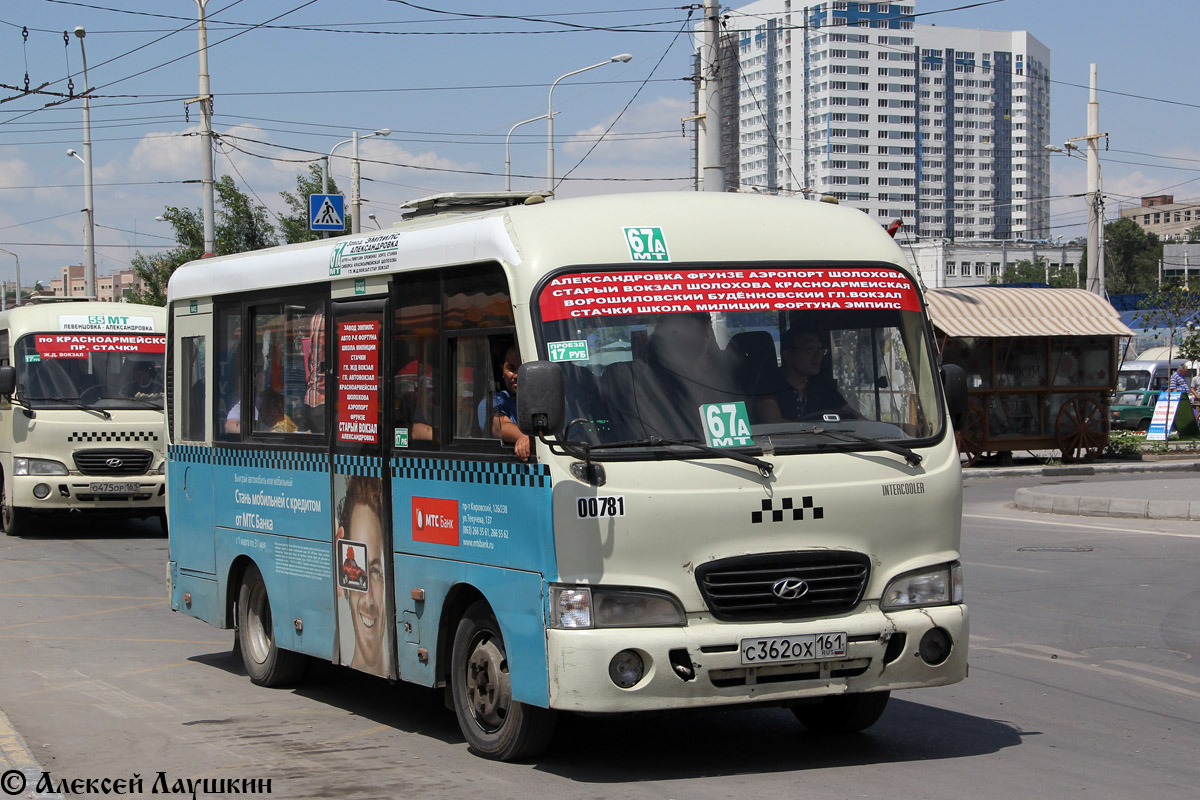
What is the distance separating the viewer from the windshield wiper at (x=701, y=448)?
625cm

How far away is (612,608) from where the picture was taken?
6160 millimetres

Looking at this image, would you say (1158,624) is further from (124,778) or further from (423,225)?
(124,778)

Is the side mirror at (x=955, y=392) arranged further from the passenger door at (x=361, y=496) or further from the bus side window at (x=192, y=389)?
the bus side window at (x=192, y=389)

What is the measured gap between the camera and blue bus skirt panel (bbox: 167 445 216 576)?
9.91 meters

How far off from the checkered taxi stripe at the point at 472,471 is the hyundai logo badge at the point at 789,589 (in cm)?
110

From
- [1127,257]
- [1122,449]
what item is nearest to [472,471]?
[1122,449]

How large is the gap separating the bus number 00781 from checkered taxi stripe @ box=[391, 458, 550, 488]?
227 millimetres

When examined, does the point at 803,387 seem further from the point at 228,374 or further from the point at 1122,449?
the point at 1122,449

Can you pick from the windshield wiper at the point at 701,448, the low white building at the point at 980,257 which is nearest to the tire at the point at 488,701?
the windshield wiper at the point at 701,448

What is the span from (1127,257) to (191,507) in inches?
4828

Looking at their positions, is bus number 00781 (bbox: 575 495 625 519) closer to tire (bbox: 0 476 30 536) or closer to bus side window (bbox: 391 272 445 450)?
bus side window (bbox: 391 272 445 450)

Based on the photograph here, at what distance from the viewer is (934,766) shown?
6559 millimetres

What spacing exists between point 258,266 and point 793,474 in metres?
4.41

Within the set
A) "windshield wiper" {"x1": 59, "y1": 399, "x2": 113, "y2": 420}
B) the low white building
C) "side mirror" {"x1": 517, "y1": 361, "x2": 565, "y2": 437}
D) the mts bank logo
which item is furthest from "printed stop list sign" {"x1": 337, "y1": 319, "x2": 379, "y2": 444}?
the low white building
